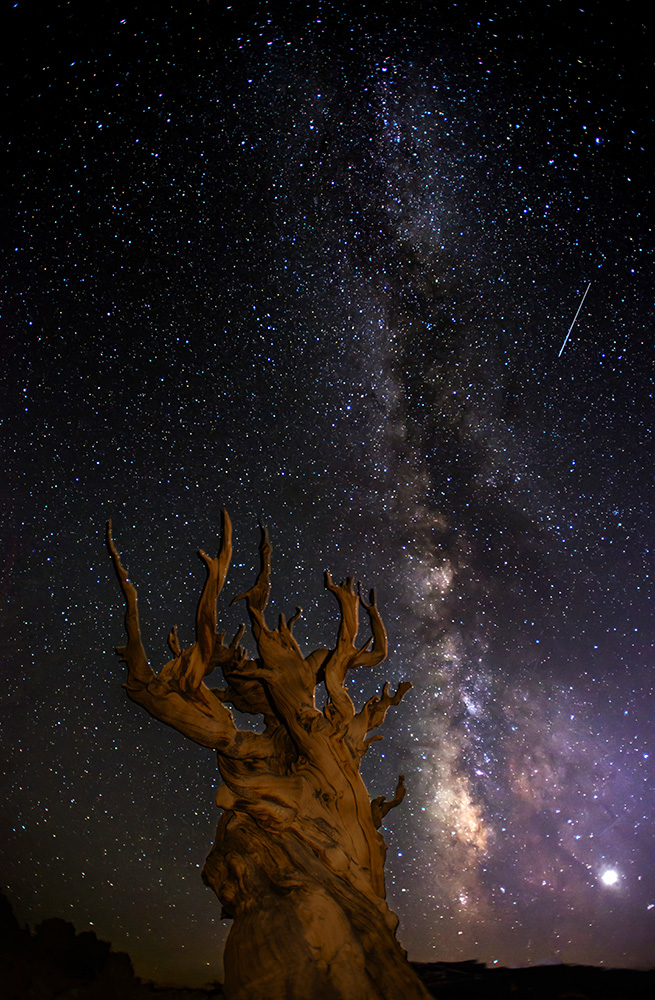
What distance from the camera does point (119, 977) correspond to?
766cm

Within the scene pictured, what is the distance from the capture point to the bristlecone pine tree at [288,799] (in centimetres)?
420

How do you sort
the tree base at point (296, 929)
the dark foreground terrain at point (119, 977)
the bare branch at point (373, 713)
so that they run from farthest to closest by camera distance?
the dark foreground terrain at point (119, 977) → the bare branch at point (373, 713) → the tree base at point (296, 929)

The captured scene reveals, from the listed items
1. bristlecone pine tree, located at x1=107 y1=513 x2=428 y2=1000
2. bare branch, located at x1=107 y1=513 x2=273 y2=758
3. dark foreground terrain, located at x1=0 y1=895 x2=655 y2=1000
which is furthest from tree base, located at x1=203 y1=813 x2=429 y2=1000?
dark foreground terrain, located at x1=0 y1=895 x2=655 y2=1000

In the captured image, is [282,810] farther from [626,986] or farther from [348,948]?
[626,986]

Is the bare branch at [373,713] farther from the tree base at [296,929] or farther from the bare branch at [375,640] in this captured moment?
the tree base at [296,929]

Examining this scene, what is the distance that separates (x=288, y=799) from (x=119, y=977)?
6.02 metres

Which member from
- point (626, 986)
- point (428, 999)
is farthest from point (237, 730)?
point (626, 986)

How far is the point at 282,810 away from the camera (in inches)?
191

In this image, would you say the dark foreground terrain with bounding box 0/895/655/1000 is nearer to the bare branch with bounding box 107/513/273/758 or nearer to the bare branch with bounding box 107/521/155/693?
the bare branch with bounding box 107/513/273/758

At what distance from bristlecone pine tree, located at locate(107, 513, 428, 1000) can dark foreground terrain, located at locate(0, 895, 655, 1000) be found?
4138 millimetres

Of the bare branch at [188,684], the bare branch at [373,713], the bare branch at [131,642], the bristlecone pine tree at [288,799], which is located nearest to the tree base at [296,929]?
the bristlecone pine tree at [288,799]

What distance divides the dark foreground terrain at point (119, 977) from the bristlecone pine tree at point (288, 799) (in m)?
4.14

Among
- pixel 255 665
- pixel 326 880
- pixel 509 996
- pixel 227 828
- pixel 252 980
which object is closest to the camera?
pixel 252 980

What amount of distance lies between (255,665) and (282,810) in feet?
5.38
